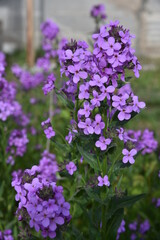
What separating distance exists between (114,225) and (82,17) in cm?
1116

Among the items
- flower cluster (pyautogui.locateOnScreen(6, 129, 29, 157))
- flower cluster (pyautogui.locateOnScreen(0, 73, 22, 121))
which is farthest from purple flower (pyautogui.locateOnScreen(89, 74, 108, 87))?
flower cluster (pyautogui.locateOnScreen(6, 129, 29, 157))

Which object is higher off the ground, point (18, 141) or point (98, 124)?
point (18, 141)

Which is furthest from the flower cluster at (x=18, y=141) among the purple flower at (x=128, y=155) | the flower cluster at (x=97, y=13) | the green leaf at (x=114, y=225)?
the flower cluster at (x=97, y=13)

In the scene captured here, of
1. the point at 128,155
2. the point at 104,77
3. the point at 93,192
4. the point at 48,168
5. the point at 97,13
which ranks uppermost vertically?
the point at 97,13

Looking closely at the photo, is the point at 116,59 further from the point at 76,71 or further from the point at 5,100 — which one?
the point at 5,100

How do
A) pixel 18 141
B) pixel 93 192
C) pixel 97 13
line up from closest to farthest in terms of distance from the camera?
pixel 93 192 < pixel 18 141 < pixel 97 13

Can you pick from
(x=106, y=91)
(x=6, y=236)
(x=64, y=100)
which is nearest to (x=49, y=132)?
(x=64, y=100)

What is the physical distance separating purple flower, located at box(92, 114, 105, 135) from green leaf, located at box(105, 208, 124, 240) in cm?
42

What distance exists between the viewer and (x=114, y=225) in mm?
1958

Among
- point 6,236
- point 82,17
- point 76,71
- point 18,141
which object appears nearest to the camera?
point 76,71

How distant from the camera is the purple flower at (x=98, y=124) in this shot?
1.76 metres

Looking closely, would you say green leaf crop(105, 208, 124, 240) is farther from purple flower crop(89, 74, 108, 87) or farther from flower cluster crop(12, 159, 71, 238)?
purple flower crop(89, 74, 108, 87)

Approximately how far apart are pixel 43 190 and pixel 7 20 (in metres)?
11.7

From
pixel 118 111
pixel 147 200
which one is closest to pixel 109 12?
pixel 147 200
